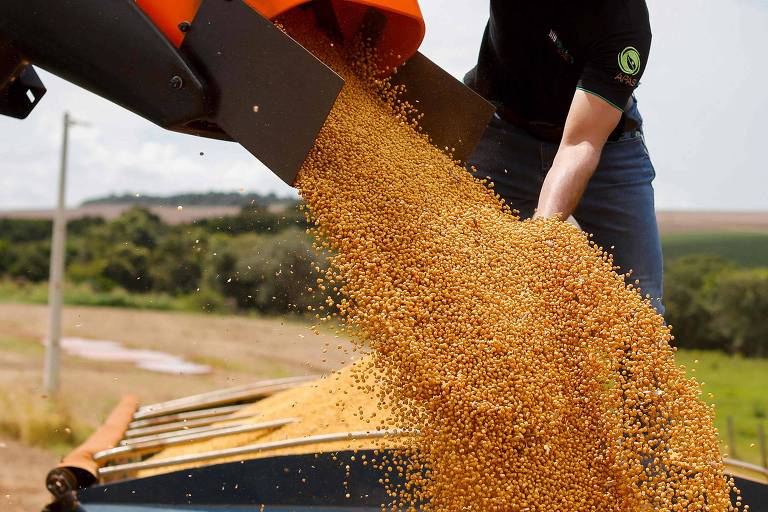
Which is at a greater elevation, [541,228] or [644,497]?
[541,228]

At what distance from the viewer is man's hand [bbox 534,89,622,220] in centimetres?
158

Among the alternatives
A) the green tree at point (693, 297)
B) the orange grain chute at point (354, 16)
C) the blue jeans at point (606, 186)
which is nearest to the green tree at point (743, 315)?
the green tree at point (693, 297)

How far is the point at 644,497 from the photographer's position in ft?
4.23

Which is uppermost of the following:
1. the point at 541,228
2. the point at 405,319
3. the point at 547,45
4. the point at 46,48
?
the point at 547,45

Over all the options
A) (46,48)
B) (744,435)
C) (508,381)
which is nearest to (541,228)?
(508,381)

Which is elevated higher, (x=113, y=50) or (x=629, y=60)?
(x=629, y=60)

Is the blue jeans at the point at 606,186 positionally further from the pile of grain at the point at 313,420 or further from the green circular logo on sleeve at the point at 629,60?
the pile of grain at the point at 313,420

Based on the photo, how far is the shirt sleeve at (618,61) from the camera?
64.0 inches

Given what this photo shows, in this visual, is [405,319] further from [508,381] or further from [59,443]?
[59,443]

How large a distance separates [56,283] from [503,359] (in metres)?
5.33

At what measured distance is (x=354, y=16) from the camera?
1.57 m

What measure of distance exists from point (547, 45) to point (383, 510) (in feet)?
3.30

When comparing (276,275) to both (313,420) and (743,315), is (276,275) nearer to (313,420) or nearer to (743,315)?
(313,420)

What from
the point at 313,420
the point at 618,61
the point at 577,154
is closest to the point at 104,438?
the point at 313,420
